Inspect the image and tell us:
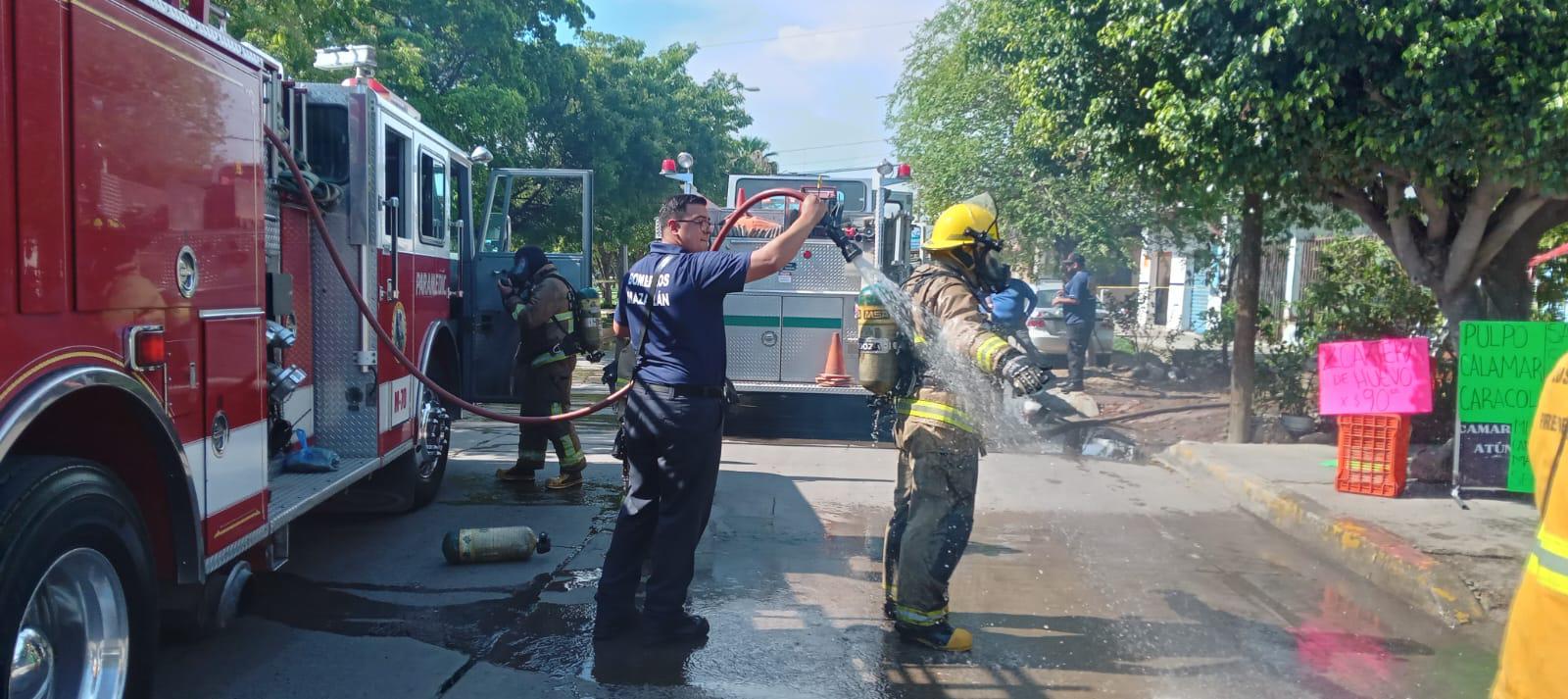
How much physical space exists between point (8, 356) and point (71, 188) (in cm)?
50

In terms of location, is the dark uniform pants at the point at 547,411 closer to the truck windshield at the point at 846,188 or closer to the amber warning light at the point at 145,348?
the truck windshield at the point at 846,188

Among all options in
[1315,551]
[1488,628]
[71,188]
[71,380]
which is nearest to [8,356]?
[71,380]

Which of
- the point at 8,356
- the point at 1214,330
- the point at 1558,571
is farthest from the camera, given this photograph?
the point at 1214,330

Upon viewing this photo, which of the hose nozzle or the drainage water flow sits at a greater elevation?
the hose nozzle

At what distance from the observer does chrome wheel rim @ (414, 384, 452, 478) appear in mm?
6775

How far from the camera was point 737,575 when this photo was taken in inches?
229

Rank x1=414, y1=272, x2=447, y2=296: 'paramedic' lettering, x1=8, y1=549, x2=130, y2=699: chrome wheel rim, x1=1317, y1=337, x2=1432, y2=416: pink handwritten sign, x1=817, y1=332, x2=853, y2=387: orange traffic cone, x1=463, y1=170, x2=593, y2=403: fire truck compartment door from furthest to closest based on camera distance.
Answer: x1=817, y1=332, x2=853, y2=387: orange traffic cone → x1=463, y1=170, x2=593, y2=403: fire truck compartment door → x1=1317, y1=337, x2=1432, y2=416: pink handwritten sign → x1=414, y1=272, x2=447, y2=296: 'paramedic' lettering → x1=8, y1=549, x2=130, y2=699: chrome wheel rim

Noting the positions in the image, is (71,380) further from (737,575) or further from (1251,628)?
(1251,628)

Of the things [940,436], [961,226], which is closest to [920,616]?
[940,436]

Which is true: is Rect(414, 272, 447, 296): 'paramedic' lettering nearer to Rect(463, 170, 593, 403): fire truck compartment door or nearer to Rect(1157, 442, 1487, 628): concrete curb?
Rect(463, 170, 593, 403): fire truck compartment door

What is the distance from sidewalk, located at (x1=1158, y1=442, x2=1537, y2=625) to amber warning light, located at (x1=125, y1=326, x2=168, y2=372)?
564 cm

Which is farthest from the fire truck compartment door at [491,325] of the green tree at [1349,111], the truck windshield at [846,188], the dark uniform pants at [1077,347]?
the dark uniform pants at [1077,347]

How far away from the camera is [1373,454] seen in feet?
25.1

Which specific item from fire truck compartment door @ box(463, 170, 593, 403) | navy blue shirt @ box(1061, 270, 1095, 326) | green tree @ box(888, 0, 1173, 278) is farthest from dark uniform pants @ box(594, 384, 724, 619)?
green tree @ box(888, 0, 1173, 278)
